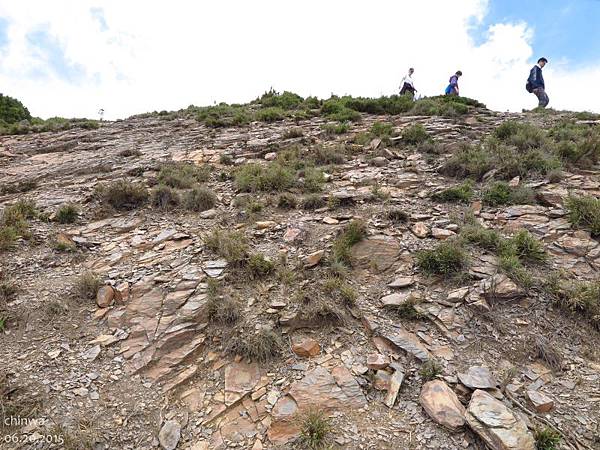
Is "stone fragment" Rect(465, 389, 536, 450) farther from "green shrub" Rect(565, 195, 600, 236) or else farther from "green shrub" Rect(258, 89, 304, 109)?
"green shrub" Rect(258, 89, 304, 109)

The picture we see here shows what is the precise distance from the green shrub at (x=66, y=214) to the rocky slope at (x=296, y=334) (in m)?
0.17

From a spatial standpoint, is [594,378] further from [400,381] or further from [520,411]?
[400,381]

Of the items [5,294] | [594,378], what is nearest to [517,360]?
[594,378]

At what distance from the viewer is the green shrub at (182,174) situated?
27.0 feet

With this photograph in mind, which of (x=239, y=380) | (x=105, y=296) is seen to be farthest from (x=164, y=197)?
(x=239, y=380)

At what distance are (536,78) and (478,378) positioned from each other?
13.9 m

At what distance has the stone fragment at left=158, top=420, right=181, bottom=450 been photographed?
342 centimetres

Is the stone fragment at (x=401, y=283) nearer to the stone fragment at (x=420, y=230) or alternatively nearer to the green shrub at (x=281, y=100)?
the stone fragment at (x=420, y=230)

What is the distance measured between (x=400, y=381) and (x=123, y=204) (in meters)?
6.59

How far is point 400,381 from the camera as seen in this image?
3869 mm

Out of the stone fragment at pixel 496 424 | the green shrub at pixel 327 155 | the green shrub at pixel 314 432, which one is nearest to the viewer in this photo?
the stone fragment at pixel 496 424

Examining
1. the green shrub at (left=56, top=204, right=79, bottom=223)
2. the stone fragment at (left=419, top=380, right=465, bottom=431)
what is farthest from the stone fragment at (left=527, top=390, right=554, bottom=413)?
the green shrub at (left=56, top=204, right=79, bottom=223)

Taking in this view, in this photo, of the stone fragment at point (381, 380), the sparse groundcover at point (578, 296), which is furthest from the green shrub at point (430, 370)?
the sparse groundcover at point (578, 296)

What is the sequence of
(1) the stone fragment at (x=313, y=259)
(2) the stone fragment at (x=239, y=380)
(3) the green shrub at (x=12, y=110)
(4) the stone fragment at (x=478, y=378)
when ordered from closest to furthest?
(4) the stone fragment at (x=478, y=378), (2) the stone fragment at (x=239, y=380), (1) the stone fragment at (x=313, y=259), (3) the green shrub at (x=12, y=110)
